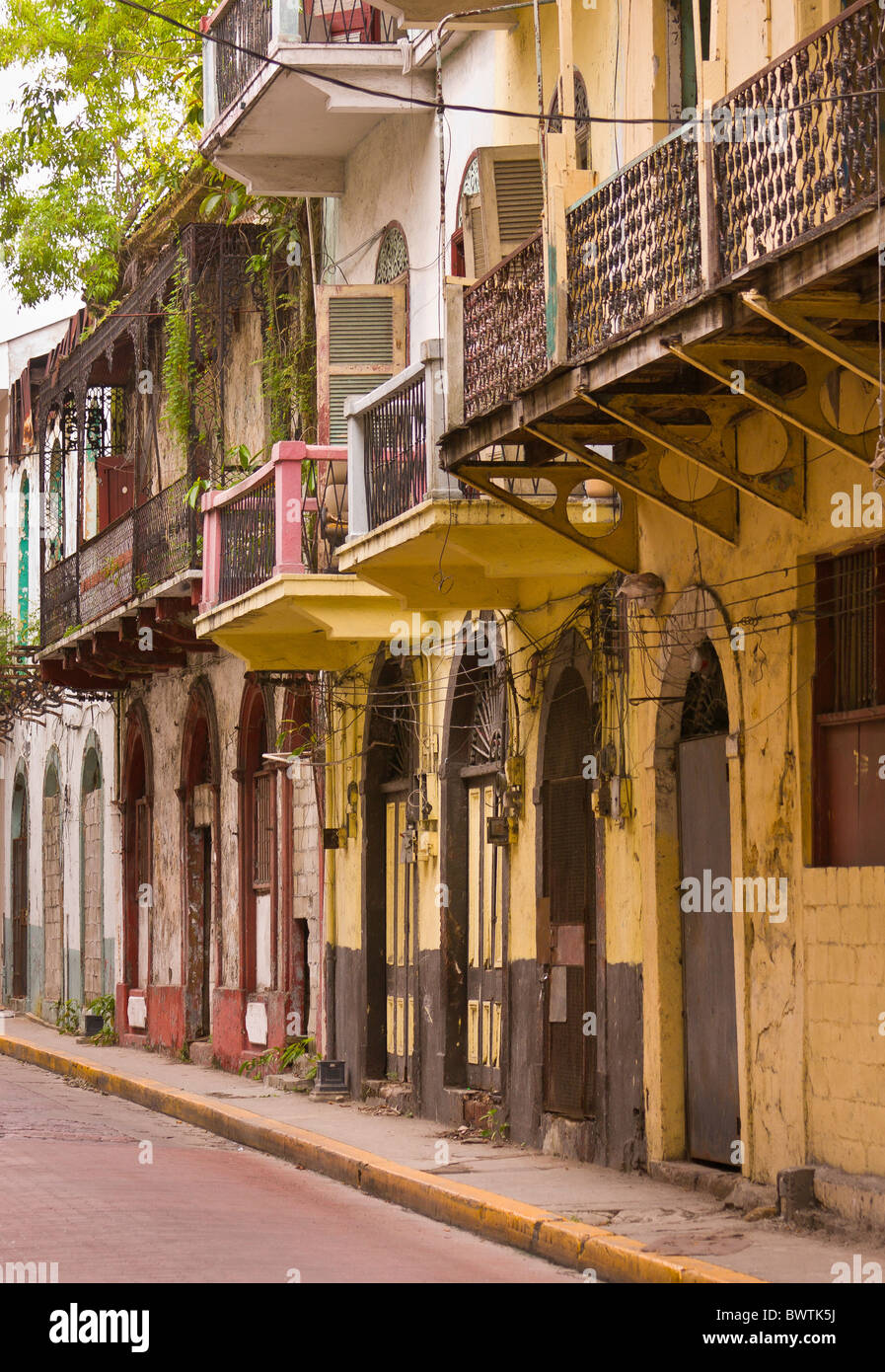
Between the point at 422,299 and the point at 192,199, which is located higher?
the point at 192,199

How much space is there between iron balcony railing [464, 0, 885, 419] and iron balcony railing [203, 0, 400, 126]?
528cm

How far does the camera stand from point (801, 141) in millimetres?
8664

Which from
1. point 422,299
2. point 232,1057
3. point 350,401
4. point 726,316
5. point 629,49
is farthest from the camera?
point 232,1057

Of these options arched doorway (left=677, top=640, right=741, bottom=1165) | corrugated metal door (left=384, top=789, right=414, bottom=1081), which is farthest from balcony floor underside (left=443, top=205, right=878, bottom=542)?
corrugated metal door (left=384, top=789, right=414, bottom=1081)

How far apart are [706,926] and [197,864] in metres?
12.8

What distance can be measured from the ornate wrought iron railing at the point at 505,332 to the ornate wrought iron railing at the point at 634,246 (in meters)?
0.46

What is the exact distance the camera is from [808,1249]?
952 centimetres

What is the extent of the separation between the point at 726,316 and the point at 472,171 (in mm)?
6526

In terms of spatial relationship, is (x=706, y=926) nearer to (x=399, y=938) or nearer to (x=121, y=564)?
(x=399, y=938)

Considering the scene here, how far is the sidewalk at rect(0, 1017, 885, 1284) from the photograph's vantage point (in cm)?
933

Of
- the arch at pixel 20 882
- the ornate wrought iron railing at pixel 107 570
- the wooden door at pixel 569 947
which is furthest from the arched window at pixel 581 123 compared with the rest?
the arch at pixel 20 882

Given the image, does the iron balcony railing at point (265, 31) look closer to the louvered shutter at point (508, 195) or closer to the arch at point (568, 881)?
the louvered shutter at point (508, 195)
